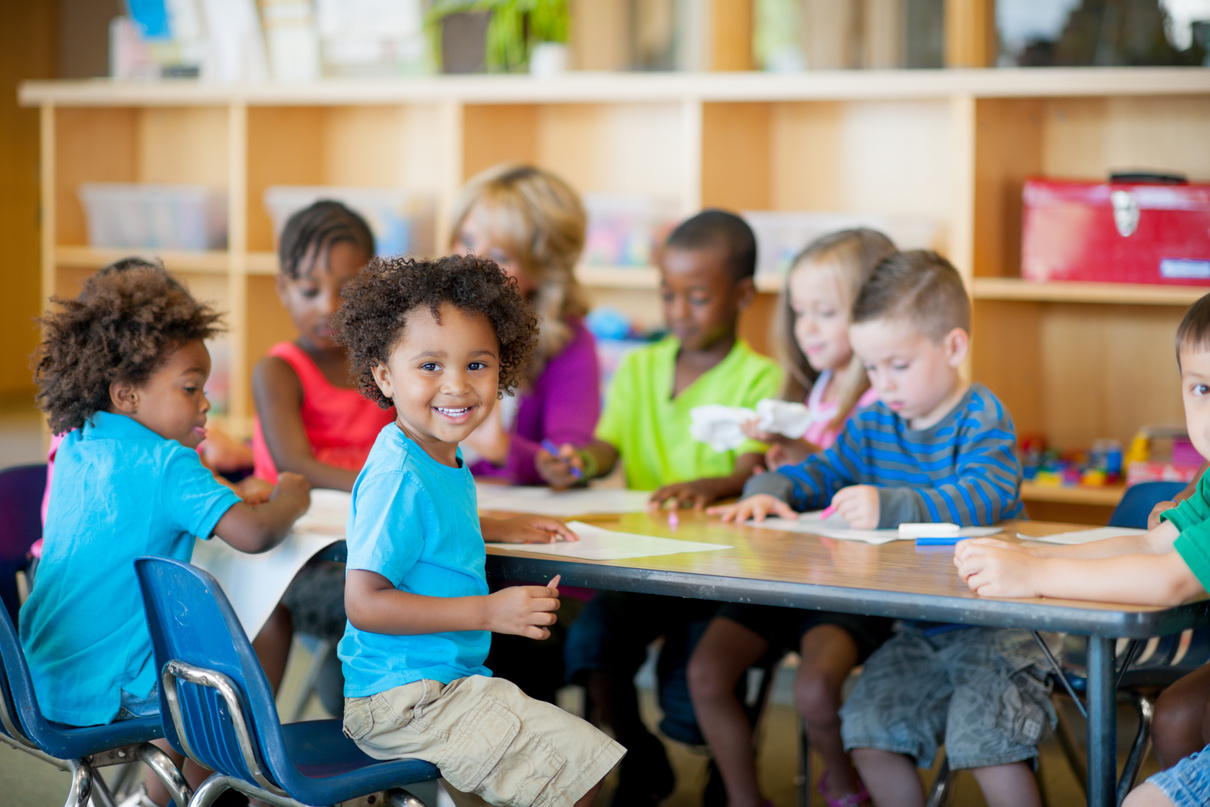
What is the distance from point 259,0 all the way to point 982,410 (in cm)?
300

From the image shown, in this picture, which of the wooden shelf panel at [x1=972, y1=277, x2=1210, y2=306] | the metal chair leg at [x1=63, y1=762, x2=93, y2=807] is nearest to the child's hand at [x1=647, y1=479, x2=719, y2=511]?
the metal chair leg at [x1=63, y1=762, x2=93, y2=807]

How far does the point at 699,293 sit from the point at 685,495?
0.53 m

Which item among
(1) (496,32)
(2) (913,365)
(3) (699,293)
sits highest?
(1) (496,32)

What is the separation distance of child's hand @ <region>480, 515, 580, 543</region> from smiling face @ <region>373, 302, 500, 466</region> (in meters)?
0.21

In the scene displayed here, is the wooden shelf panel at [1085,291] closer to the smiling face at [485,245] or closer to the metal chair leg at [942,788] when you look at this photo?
the smiling face at [485,245]

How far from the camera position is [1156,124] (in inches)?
133

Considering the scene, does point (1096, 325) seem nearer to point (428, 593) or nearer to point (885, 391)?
point (885, 391)

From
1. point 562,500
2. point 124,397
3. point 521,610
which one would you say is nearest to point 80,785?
point 124,397

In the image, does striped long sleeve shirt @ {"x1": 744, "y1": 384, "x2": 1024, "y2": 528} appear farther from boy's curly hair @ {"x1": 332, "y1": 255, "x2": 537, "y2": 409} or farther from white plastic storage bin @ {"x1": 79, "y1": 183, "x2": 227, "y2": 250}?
white plastic storage bin @ {"x1": 79, "y1": 183, "x2": 227, "y2": 250}

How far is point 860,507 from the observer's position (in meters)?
2.02

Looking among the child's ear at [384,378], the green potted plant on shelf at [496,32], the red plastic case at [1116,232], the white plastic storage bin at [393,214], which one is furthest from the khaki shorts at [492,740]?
the green potted plant on shelf at [496,32]

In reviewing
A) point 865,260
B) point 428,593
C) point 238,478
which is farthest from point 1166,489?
point 238,478

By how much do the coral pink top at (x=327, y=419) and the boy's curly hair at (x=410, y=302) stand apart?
0.77m

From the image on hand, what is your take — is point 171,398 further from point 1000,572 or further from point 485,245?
point 1000,572
